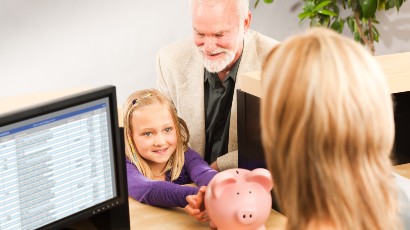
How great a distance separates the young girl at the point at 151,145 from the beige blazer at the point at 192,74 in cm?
41

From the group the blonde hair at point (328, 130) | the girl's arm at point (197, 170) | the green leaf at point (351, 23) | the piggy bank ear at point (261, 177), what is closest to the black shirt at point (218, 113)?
the girl's arm at point (197, 170)

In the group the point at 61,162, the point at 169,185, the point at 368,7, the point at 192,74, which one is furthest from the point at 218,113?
the point at 368,7

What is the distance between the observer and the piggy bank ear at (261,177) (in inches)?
59.7

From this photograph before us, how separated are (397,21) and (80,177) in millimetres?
2828

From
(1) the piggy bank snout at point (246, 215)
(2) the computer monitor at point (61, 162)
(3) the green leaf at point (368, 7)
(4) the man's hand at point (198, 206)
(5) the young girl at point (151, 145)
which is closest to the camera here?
(2) the computer monitor at point (61, 162)

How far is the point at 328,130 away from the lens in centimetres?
82

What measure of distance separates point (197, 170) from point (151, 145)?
158 millimetres

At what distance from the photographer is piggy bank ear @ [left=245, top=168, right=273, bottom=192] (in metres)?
1.52

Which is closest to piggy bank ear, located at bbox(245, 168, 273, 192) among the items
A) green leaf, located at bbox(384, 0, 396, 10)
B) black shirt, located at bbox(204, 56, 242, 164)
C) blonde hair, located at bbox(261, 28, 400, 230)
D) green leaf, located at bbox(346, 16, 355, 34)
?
blonde hair, located at bbox(261, 28, 400, 230)

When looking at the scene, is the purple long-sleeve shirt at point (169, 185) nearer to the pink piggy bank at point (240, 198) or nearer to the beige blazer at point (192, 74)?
the pink piggy bank at point (240, 198)

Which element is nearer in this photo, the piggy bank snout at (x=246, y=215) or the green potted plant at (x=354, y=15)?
the piggy bank snout at (x=246, y=215)

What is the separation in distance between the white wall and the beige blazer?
1.06 m

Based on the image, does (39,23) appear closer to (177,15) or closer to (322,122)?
(177,15)

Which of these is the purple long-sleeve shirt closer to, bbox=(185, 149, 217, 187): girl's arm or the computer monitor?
bbox=(185, 149, 217, 187): girl's arm
